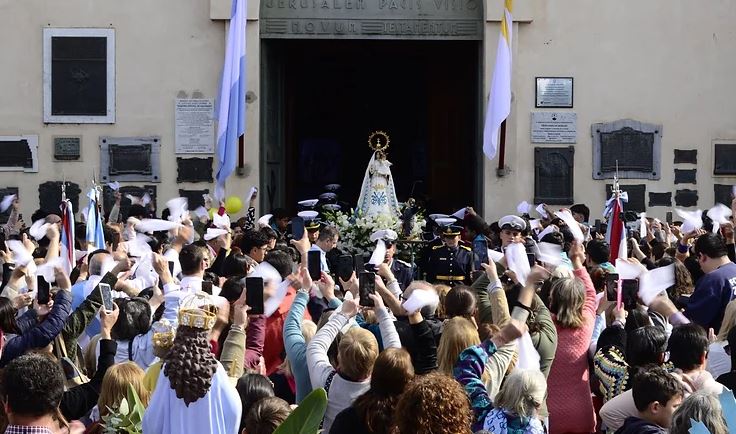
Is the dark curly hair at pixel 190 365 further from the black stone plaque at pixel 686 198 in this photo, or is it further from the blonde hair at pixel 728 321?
the black stone plaque at pixel 686 198

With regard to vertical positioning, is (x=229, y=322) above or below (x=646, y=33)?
below

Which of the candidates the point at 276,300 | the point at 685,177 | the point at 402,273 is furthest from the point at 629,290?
the point at 685,177

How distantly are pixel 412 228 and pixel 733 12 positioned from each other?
6093 millimetres

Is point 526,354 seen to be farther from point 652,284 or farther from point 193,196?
point 193,196

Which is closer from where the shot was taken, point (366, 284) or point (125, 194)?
point (366, 284)

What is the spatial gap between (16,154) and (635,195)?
8.69 m

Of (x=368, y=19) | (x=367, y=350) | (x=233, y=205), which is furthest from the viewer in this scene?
(x=368, y=19)

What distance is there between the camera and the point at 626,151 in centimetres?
1922

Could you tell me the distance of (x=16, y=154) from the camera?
19141mm

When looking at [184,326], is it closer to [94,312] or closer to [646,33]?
[94,312]

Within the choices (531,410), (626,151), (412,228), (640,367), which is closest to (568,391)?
(640,367)

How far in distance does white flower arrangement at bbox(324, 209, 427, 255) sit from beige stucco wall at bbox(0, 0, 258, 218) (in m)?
2.67

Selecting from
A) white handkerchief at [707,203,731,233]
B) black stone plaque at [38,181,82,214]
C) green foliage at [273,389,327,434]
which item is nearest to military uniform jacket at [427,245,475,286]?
white handkerchief at [707,203,731,233]

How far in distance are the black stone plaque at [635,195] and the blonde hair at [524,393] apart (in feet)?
44.8
